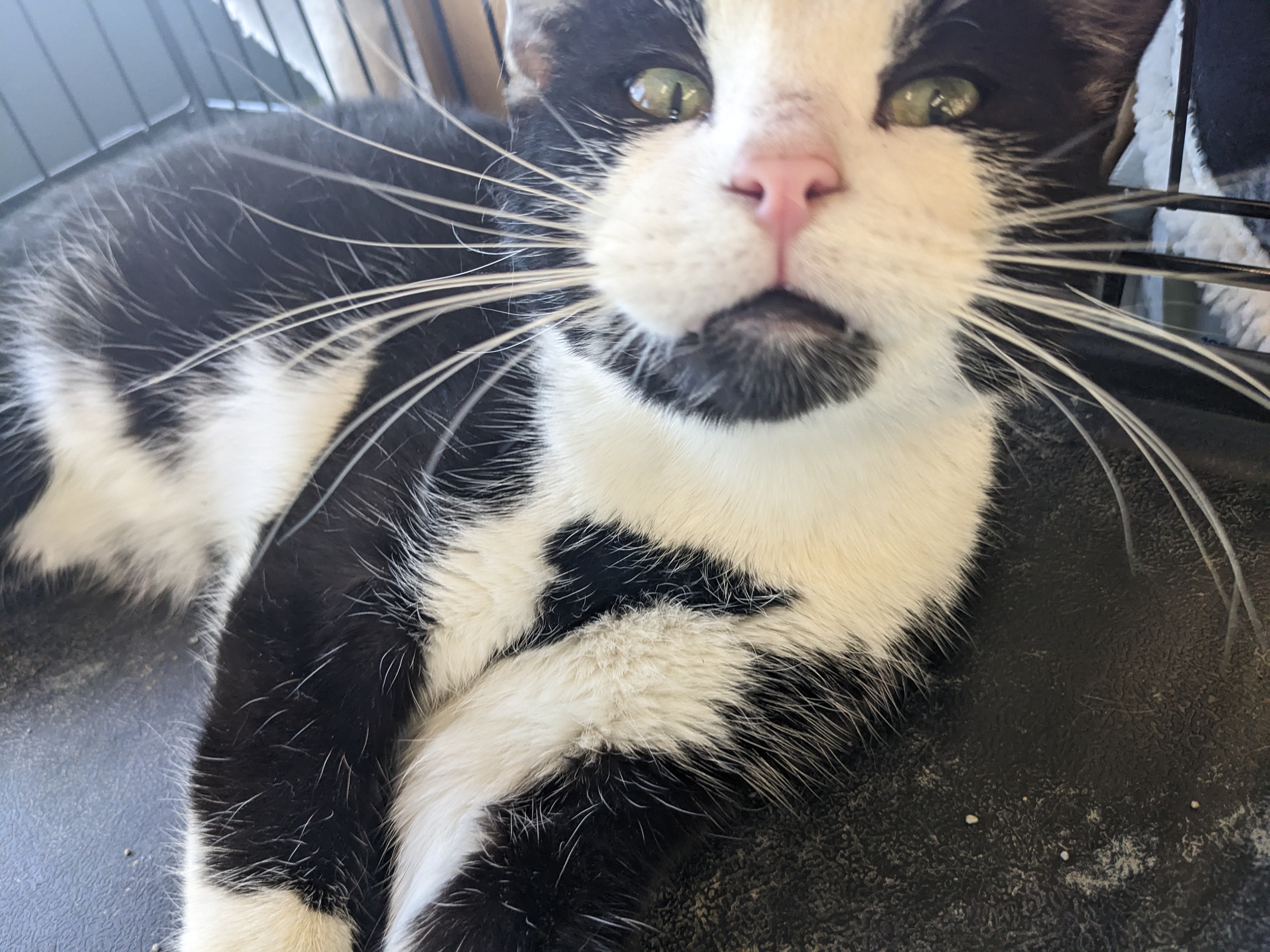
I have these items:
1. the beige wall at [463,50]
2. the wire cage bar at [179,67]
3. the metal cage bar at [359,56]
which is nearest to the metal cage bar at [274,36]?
the wire cage bar at [179,67]

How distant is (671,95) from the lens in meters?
0.55

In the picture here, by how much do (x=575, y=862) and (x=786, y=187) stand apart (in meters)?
0.49

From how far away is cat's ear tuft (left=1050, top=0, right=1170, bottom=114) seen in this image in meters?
0.56

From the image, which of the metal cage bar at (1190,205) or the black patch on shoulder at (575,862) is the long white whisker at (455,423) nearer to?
the black patch on shoulder at (575,862)

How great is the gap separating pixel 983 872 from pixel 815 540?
28 centimetres

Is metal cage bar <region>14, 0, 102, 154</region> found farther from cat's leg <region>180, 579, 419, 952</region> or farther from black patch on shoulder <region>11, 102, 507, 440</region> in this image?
cat's leg <region>180, 579, 419, 952</region>

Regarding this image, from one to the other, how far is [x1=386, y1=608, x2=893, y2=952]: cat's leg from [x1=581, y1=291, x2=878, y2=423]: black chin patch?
0.71ft

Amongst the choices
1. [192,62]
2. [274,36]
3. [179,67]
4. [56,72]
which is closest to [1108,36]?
[274,36]

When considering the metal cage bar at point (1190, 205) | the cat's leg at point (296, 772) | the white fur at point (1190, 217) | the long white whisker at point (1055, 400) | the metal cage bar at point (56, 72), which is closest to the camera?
the long white whisker at point (1055, 400)

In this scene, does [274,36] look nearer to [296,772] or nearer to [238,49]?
[238,49]

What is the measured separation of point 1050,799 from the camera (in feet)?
2.22

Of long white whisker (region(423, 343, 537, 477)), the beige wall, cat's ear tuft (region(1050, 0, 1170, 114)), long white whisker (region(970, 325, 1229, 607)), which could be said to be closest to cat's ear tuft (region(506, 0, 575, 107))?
long white whisker (region(423, 343, 537, 477))

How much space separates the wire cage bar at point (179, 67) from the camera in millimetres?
1234

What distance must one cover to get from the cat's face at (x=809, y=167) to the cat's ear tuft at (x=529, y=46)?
0.06ft
